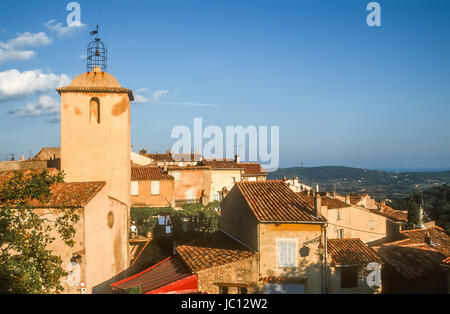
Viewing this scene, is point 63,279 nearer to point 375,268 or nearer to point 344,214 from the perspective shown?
point 375,268

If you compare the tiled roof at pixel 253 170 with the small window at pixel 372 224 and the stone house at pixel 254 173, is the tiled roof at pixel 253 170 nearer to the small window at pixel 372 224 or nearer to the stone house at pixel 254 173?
the stone house at pixel 254 173

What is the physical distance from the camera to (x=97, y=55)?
24.6 metres

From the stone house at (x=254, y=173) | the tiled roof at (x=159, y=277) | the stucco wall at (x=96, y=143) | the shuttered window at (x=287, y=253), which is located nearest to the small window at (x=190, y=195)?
the stone house at (x=254, y=173)

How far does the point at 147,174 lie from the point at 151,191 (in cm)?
168

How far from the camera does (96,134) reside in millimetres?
23031

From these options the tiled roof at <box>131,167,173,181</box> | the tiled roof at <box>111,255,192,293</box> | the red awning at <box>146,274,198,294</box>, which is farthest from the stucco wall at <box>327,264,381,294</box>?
the tiled roof at <box>131,167,173,181</box>

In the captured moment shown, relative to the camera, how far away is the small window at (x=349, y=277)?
18.9m

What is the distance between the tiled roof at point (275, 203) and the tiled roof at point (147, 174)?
12763 millimetres

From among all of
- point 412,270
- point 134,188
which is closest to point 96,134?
point 134,188

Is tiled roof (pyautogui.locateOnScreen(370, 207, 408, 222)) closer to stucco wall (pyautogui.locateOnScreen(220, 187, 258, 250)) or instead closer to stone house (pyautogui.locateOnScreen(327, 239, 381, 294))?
stone house (pyautogui.locateOnScreen(327, 239, 381, 294))

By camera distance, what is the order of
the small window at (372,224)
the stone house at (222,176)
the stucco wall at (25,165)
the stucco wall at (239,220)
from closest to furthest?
the stucco wall at (239,220) < the stucco wall at (25,165) < the small window at (372,224) < the stone house at (222,176)

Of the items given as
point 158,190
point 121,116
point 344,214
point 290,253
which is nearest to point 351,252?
point 290,253

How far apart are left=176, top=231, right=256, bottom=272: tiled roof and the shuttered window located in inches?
46.6
